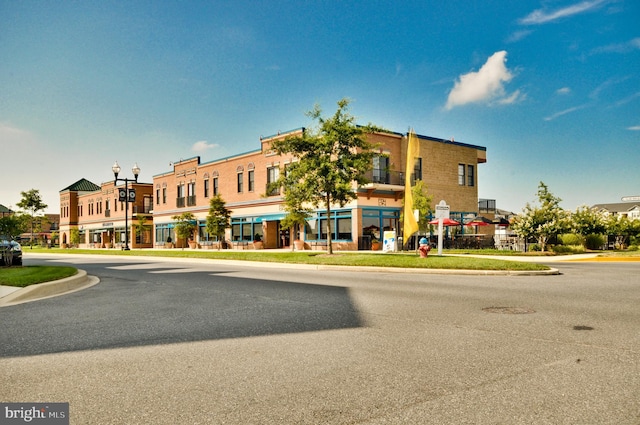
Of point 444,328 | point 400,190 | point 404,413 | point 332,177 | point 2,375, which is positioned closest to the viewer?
point 404,413

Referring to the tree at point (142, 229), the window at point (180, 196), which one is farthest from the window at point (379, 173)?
the tree at point (142, 229)

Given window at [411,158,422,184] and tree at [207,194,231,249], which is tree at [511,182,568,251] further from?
tree at [207,194,231,249]

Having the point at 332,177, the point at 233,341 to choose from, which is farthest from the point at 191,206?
the point at 233,341

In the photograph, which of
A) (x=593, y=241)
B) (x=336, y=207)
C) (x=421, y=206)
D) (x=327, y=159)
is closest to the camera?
(x=327, y=159)

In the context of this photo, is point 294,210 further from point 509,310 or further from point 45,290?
point 509,310

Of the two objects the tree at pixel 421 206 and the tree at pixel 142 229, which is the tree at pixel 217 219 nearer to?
the tree at pixel 421 206

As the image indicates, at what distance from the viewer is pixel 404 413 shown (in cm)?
381

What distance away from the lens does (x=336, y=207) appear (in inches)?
1439

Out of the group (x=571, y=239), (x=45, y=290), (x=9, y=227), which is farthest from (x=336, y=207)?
(x=45, y=290)

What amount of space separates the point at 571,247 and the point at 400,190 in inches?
497

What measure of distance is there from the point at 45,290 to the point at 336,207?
26.2 meters

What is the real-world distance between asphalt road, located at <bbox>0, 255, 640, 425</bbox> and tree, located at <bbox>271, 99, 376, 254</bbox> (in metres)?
13.3

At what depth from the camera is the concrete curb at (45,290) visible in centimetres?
1049

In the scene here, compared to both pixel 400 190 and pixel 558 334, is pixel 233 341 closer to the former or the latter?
pixel 558 334
